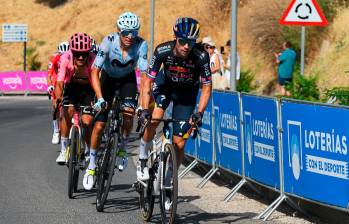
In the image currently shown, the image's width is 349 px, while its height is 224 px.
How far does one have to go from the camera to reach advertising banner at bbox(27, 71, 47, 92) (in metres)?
41.6

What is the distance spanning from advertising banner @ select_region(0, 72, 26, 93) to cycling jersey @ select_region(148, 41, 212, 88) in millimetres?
32197

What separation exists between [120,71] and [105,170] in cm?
134

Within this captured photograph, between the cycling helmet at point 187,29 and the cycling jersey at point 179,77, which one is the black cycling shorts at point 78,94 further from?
the cycling helmet at point 187,29

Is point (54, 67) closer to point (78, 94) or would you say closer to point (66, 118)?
point (66, 118)

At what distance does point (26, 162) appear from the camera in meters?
15.6

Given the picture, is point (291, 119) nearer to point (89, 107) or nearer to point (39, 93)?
point (89, 107)

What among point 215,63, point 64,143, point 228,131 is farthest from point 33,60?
point 228,131

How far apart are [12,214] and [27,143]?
9.05m

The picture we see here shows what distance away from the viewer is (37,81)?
41.8m

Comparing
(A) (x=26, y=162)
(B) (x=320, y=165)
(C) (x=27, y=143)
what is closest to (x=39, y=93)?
(C) (x=27, y=143)

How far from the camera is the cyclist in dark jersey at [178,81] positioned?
9.50 metres

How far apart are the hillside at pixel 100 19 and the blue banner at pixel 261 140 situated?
1029 inches

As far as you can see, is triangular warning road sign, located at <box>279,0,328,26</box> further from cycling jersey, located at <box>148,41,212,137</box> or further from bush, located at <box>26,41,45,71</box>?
bush, located at <box>26,41,45,71</box>

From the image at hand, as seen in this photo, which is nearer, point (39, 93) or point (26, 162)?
point (26, 162)
